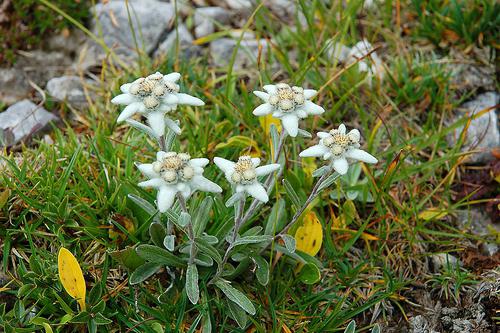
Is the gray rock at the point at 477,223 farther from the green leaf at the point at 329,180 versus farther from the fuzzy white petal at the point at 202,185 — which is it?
the fuzzy white petal at the point at 202,185

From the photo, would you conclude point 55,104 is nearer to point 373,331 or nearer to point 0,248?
point 0,248

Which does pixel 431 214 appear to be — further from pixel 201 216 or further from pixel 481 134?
pixel 201 216

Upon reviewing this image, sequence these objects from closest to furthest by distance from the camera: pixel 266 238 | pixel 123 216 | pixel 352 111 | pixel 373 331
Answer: pixel 266 238, pixel 373 331, pixel 123 216, pixel 352 111

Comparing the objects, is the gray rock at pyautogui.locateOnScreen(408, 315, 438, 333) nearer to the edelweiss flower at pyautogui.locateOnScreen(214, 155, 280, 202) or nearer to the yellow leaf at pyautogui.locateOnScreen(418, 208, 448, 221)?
the yellow leaf at pyautogui.locateOnScreen(418, 208, 448, 221)

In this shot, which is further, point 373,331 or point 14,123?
point 14,123

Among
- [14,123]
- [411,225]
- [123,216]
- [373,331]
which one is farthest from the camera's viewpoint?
[14,123]

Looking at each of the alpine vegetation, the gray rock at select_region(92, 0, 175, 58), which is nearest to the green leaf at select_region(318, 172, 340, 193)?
the alpine vegetation

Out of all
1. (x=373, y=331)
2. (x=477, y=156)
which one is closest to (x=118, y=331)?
(x=373, y=331)
